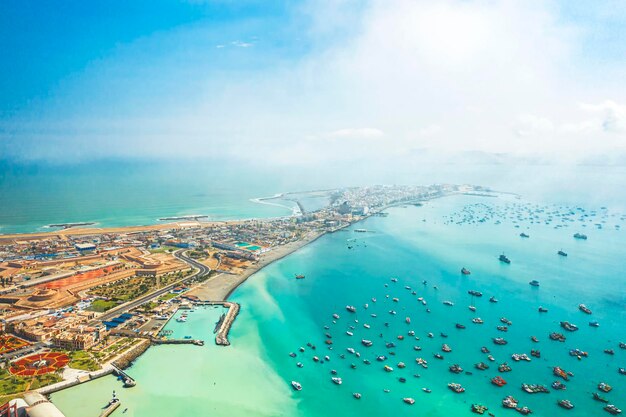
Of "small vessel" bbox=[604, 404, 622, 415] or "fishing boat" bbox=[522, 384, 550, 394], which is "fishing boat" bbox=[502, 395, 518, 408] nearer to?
"fishing boat" bbox=[522, 384, 550, 394]

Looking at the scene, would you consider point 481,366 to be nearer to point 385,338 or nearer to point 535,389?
point 535,389

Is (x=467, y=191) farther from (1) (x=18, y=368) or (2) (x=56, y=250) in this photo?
(1) (x=18, y=368)

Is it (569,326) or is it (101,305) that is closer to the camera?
(569,326)

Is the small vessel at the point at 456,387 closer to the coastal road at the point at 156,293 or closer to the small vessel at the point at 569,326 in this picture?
the small vessel at the point at 569,326

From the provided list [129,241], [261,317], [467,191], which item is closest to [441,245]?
[261,317]

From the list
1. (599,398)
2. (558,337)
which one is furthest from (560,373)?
(558,337)

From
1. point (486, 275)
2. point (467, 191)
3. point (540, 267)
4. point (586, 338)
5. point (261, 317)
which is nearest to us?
point (586, 338)
